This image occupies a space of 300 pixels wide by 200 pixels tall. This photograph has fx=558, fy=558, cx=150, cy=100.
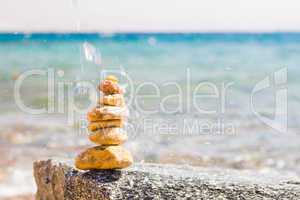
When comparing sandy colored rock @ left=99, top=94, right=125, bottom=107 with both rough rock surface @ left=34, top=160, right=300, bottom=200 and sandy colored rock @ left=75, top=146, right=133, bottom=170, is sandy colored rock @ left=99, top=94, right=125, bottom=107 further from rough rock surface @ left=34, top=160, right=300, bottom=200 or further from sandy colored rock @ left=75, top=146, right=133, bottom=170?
rough rock surface @ left=34, top=160, right=300, bottom=200

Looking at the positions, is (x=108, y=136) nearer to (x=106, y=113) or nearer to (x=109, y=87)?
(x=106, y=113)

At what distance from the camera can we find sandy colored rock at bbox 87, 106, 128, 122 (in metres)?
3.36

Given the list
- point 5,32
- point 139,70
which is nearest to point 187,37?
point 5,32

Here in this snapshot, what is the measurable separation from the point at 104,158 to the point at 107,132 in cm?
16

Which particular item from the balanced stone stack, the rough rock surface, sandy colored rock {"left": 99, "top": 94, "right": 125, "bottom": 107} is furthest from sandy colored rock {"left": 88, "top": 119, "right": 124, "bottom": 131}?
the rough rock surface

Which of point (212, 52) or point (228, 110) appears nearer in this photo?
point (228, 110)

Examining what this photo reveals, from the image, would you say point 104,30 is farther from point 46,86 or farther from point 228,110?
point 228,110

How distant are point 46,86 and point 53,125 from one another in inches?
194

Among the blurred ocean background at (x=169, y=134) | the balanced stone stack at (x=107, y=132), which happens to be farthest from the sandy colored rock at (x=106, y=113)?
the blurred ocean background at (x=169, y=134)

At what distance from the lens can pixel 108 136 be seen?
11.1ft

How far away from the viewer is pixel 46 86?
13.6 meters

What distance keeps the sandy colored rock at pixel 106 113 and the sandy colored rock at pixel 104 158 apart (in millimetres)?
185

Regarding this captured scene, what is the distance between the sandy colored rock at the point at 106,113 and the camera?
3357 mm

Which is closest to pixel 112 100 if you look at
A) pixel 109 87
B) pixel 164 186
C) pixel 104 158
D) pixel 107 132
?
pixel 109 87
